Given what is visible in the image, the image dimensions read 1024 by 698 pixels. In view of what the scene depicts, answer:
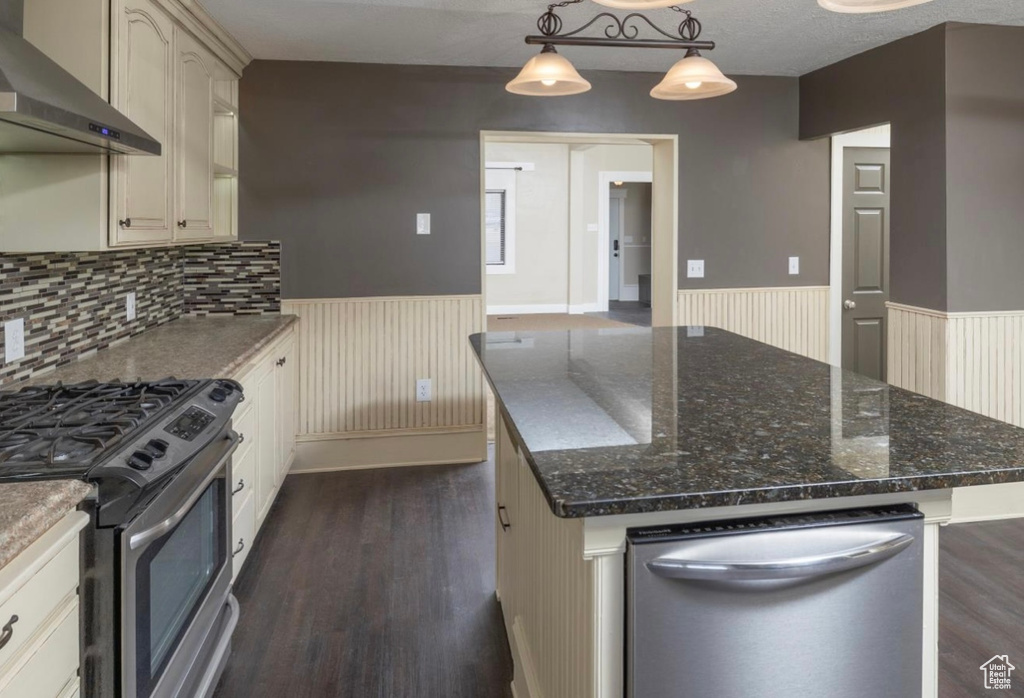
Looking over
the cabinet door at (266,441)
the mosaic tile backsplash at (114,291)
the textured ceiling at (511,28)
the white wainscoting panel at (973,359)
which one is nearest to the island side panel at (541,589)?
the cabinet door at (266,441)

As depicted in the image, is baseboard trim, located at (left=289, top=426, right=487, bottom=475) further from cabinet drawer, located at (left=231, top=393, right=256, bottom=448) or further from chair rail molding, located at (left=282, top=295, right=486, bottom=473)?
cabinet drawer, located at (left=231, top=393, right=256, bottom=448)

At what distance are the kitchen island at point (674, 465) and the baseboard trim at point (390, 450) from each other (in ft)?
7.28

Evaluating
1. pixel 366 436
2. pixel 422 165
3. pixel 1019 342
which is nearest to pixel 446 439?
pixel 366 436

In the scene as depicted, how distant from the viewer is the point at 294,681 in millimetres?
2221

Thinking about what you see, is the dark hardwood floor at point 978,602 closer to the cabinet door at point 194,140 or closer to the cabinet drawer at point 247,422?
the cabinet drawer at point 247,422

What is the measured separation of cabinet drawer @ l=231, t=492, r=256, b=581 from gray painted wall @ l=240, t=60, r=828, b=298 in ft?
5.27

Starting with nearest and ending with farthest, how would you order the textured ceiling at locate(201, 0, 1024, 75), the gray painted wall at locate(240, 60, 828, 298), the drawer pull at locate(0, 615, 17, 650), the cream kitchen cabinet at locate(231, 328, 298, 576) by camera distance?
the drawer pull at locate(0, 615, 17, 650)
the cream kitchen cabinet at locate(231, 328, 298, 576)
the textured ceiling at locate(201, 0, 1024, 75)
the gray painted wall at locate(240, 60, 828, 298)

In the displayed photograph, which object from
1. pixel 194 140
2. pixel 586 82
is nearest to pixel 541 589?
pixel 586 82

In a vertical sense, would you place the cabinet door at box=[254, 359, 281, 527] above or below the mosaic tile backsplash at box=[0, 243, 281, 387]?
below

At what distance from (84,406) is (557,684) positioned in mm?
1346

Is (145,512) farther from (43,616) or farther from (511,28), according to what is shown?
(511,28)

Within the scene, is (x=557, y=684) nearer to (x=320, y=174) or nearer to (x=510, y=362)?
(x=510, y=362)
